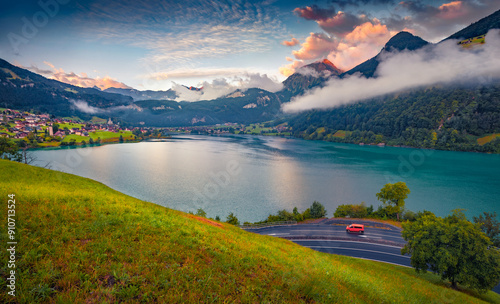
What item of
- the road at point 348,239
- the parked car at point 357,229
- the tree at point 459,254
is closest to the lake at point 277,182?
the road at point 348,239

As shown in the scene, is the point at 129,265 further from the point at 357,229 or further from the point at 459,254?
the point at 357,229

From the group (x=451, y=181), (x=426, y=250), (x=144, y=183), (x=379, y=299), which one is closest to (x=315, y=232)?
(x=426, y=250)

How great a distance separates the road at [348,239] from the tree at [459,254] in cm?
1032

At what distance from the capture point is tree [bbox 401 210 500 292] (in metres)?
22.6

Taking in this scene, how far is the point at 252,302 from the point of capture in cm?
632

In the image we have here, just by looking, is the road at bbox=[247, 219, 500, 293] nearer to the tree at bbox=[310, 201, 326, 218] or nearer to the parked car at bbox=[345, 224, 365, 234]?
the parked car at bbox=[345, 224, 365, 234]

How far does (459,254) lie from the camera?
921 inches

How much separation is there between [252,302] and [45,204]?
9660 millimetres

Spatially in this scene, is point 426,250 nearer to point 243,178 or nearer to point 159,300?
point 159,300

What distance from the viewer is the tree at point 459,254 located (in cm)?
2259

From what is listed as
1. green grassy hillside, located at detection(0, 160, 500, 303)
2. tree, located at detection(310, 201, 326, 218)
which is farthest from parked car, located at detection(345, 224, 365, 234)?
green grassy hillside, located at detection(0, 160, 500, 303)

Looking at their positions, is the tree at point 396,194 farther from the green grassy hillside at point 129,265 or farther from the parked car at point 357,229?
the green grassy hillside at point 129,265

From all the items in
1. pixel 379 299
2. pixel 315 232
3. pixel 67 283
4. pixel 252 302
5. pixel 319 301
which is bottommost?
pixel 315 232

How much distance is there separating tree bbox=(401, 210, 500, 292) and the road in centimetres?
1032
